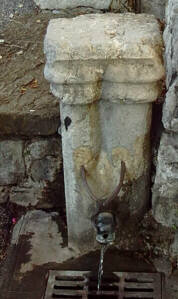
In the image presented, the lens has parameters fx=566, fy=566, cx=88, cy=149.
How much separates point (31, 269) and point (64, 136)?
0.67 metres

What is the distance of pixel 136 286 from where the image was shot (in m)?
2.46

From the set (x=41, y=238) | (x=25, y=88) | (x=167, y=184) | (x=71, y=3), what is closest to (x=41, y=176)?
(x=41, y=238)

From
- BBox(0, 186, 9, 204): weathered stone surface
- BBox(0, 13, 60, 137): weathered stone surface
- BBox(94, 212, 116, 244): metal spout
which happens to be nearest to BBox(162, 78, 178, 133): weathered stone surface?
BBox(94, 212, 116, 244): metal spout

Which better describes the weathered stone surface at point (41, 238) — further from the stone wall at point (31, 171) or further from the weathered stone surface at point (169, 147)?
the weathered stone surface at point (169, 147)

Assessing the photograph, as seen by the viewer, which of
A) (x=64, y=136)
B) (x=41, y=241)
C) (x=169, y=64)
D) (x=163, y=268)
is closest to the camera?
(x=169, y=64)

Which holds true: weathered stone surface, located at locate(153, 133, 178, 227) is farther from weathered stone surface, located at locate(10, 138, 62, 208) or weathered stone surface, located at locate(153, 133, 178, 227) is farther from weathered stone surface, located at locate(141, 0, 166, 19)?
weathered stone surface, located at locate(141, 0, 166, 19)

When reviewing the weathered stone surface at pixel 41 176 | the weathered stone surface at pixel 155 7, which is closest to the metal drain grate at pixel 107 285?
the weathered stone surface at pixel 41 176

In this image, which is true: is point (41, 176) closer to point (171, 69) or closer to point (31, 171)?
point (31, 171)

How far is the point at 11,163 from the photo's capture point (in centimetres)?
291

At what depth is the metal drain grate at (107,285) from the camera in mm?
2434

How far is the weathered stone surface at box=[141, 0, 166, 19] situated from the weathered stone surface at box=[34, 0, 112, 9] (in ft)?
0.70

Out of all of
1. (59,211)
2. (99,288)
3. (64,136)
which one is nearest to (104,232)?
(99,288)

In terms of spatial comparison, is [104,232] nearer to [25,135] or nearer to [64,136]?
[64,136]

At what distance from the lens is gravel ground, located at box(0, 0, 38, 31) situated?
345cm
